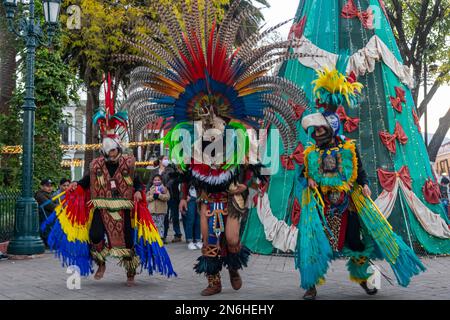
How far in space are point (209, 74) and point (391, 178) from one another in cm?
419

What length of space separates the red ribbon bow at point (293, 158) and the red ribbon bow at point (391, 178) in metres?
1.24

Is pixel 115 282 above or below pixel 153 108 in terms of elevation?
below

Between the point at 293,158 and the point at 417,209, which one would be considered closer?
the point at 417,209

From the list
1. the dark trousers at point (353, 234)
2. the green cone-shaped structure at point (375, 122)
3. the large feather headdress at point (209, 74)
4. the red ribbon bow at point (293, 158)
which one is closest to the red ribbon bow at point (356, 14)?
the green cone-shaped structure at point (375, 122)

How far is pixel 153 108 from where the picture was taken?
607cm

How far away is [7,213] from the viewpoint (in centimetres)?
1019

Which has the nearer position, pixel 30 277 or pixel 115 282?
pixel 115 282

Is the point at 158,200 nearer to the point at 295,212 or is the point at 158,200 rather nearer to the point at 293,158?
the point at 293,158

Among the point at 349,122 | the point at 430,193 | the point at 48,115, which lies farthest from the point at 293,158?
the point at 48,115

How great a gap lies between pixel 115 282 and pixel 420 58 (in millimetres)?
14870

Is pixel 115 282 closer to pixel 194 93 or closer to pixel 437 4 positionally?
pixel 194 93

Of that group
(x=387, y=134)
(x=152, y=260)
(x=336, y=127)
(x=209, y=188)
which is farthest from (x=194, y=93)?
(x=387, y=134)
